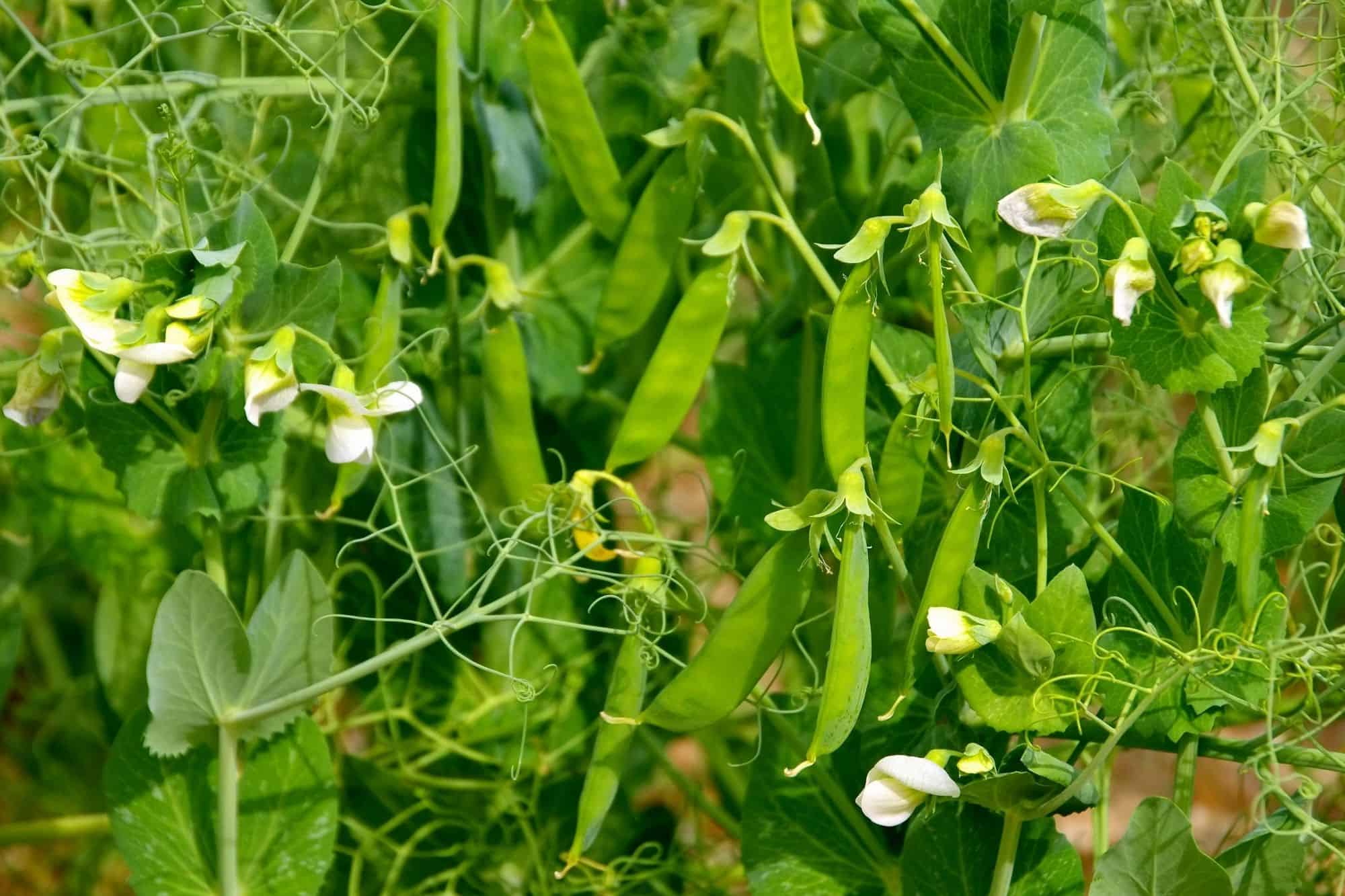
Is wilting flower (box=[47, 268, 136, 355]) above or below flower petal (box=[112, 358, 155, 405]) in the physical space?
above

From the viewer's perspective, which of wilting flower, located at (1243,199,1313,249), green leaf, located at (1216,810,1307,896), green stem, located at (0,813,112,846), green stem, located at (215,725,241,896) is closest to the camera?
wilting flower, located at (1243,199,1313,249)

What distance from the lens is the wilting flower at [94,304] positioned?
641 millimetres

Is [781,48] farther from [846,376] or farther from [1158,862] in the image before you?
[1158,862]

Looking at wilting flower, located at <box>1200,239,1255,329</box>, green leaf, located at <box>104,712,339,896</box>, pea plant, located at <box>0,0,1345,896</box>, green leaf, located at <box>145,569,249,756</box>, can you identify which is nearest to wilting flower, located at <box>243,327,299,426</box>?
pea plant, located at <box>0,0,1345,896</box>

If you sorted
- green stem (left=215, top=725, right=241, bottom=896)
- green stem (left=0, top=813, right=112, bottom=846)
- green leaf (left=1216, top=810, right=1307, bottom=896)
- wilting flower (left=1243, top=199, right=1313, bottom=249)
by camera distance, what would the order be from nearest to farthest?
wilting flower (left=1243, top=199, right=1313, bottom=249) < green leaf (left=1216, top=810, right=1307, bottom=896) < green stem (left=215, top=725, right=241, bottom=896) < green stem (left=0, top=813, right=112, bottom=846)

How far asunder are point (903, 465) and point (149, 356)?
390mm

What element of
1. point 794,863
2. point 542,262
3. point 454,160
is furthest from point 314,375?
point 794,863

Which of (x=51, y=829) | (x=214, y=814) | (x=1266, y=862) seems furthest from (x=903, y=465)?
(x=51, y=829)

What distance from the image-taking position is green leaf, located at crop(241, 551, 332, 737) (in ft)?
2.44

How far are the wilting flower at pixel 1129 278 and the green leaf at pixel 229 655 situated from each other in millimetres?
455

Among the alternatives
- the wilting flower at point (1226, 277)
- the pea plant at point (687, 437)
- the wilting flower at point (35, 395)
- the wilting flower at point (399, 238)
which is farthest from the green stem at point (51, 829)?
the wilting flower at point (1226, 277)

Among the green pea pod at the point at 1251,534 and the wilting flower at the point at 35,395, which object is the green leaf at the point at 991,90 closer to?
the green pea pod at the point at 1251,534

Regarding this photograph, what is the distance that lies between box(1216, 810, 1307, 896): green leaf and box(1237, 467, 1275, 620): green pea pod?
5.5 inches

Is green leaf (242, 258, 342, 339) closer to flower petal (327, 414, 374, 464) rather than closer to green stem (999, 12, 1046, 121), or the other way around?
flower petal (327, 414, 374, 464)
